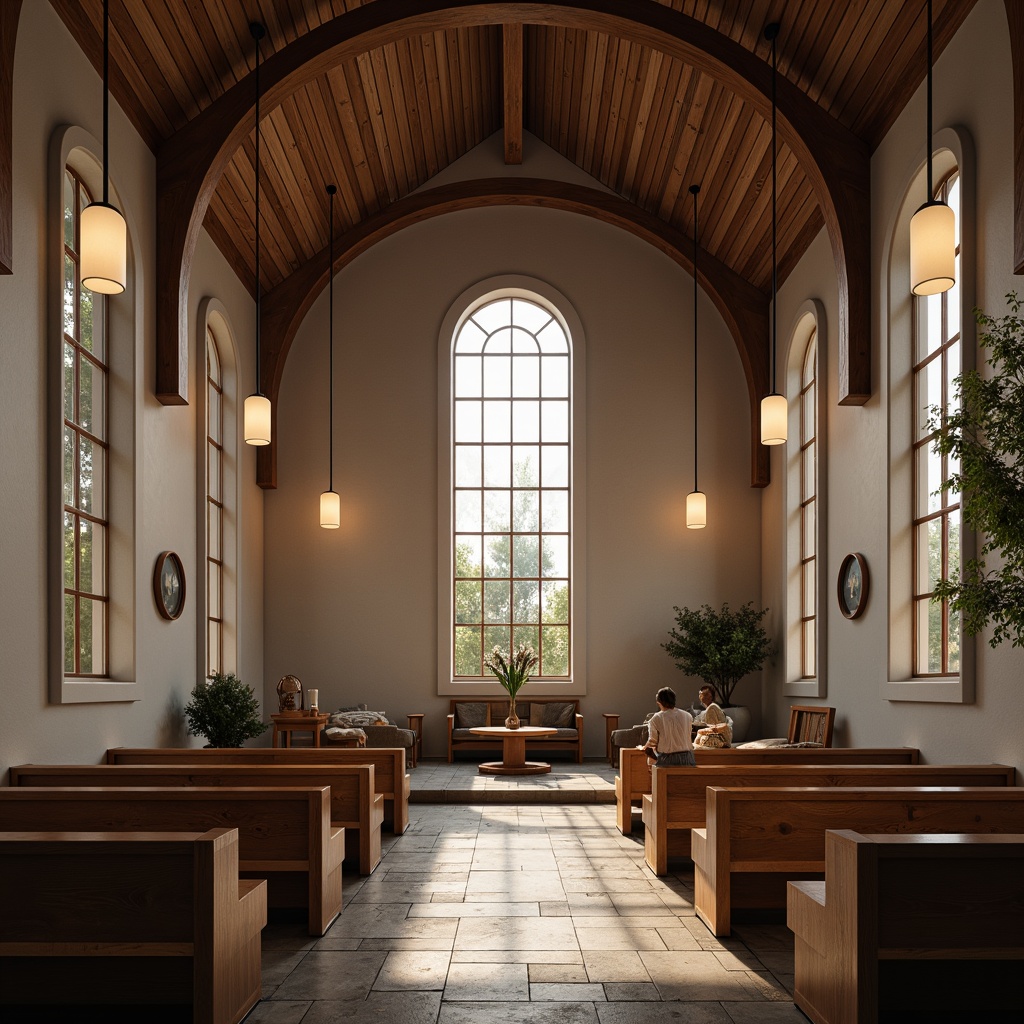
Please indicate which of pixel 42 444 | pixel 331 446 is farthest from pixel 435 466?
pixel 42 444

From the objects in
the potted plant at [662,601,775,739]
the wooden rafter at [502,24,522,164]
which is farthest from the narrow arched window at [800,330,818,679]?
the wooden rafter at [502,24,522,164]

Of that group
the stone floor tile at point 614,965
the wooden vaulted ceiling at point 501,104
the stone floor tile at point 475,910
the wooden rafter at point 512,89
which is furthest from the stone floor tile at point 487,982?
the wooden rafter at point 512,89

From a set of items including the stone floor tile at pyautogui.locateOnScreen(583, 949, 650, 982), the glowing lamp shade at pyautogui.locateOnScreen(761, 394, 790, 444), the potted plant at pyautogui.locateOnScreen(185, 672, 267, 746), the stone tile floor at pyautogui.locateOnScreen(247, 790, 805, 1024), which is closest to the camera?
the stone tile floor at pyautogui.locateOnScreen(247, 790, 805, 1024)

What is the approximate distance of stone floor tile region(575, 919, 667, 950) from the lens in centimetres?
439

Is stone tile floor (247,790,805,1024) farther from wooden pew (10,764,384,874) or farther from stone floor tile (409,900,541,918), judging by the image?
wooden pew (10,764,384,874)

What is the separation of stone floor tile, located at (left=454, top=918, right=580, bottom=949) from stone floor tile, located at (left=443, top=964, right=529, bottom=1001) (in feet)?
0.97

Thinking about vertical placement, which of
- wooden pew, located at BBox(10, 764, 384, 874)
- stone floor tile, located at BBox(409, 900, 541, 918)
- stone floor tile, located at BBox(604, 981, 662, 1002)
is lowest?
stone floor tile, located at BBox(409, 900, 541, 918)

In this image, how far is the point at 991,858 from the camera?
2996 mm

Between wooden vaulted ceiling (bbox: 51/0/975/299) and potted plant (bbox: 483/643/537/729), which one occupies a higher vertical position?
wooden vaulted ceiling (bbox: 51/0/975/299)

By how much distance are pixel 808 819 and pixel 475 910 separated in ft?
5.17

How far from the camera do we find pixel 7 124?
497 cm

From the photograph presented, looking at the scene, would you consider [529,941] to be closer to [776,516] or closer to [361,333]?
[776,516]

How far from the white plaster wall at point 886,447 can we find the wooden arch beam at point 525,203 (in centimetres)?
60

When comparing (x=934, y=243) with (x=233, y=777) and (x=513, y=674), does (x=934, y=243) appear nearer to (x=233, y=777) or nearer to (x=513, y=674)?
(x=233, y=777)
